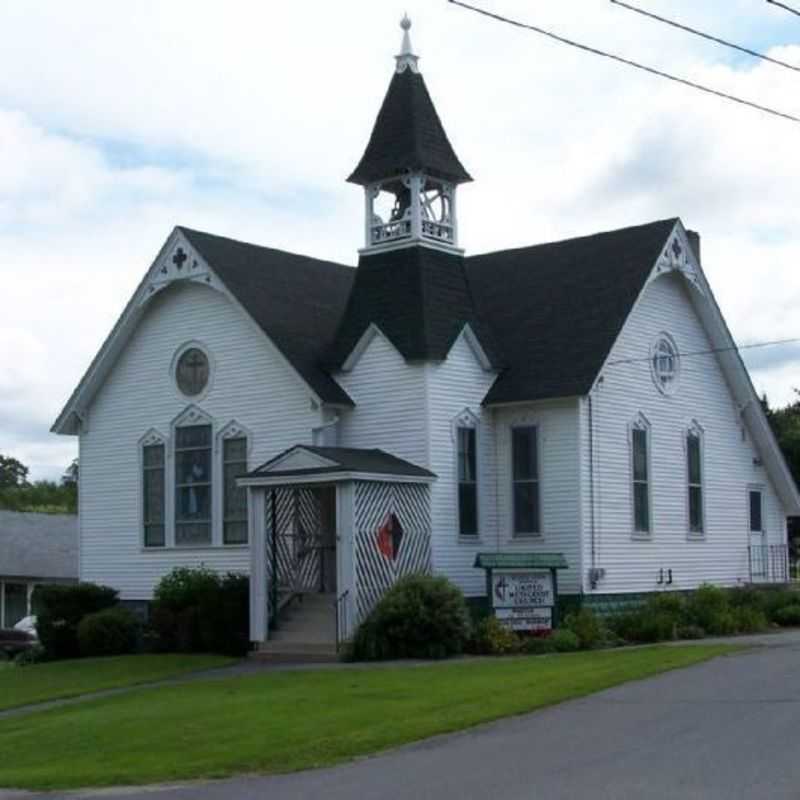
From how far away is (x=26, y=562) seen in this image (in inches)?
2122

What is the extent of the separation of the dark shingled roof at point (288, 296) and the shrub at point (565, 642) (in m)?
6.88

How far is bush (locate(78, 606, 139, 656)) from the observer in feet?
105

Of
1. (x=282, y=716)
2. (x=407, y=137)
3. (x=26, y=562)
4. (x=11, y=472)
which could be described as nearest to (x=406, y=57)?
(x=407, y=137)

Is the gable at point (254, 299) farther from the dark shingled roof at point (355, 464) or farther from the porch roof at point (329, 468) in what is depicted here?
the porch roof at point (329, 468)

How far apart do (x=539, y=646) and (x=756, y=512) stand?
12.1m

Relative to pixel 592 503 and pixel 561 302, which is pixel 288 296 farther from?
pixel 592 503

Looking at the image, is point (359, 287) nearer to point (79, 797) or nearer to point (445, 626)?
point (445, 626)

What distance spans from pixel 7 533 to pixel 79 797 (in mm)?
42901

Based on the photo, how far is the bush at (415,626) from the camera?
26.5 meters

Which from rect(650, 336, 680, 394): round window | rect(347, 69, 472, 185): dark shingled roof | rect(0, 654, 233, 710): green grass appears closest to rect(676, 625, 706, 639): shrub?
rect(650, 336, 680, 394): round window

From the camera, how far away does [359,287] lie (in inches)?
1266

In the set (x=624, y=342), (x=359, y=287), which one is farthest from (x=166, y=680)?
(x=624, y=342)

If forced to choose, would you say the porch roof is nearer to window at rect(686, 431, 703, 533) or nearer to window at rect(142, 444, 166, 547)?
window at rect(142, 444, 166, 547)

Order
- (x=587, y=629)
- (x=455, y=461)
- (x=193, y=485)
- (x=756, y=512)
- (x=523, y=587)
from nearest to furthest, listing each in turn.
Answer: (x=587, y=629) < (x=523, y=587) < (x=455, y=461) < (x=193, y=485) < (x=756, y=512)
